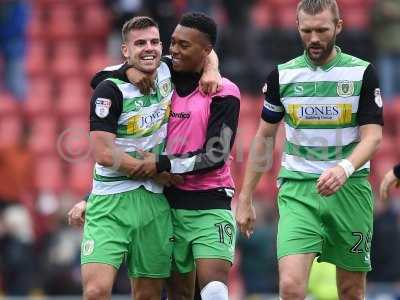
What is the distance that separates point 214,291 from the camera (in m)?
8.41

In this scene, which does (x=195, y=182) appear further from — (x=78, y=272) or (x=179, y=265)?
(x=78, y=272)

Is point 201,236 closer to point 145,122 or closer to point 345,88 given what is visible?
point 145,122

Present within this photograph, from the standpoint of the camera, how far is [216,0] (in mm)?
17234

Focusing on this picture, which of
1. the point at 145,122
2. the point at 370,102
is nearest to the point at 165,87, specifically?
the point at 145,122

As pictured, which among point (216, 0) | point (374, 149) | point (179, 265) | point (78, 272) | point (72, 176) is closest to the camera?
point (374, 149)

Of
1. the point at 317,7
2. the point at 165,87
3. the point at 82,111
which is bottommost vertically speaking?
the point at 82,111

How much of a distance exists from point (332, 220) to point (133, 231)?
4.69 ft

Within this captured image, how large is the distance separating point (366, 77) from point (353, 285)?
4.96ft

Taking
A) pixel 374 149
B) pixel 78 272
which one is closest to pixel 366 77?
pixel 374 149

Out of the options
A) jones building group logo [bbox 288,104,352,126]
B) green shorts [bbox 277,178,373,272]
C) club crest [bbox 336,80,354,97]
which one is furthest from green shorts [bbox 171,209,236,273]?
club crest [bbox 336,80,354,97]

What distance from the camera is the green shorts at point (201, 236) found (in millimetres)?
8586

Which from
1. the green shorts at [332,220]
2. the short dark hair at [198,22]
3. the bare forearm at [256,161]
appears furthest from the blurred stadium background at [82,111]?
the short dark hair at [198,22]

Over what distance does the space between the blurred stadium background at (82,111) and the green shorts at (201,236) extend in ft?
11.2

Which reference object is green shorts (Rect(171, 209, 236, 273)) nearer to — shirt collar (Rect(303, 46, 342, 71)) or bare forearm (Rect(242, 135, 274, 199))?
bare forearm (Rect(242, 135, 274, 199))
